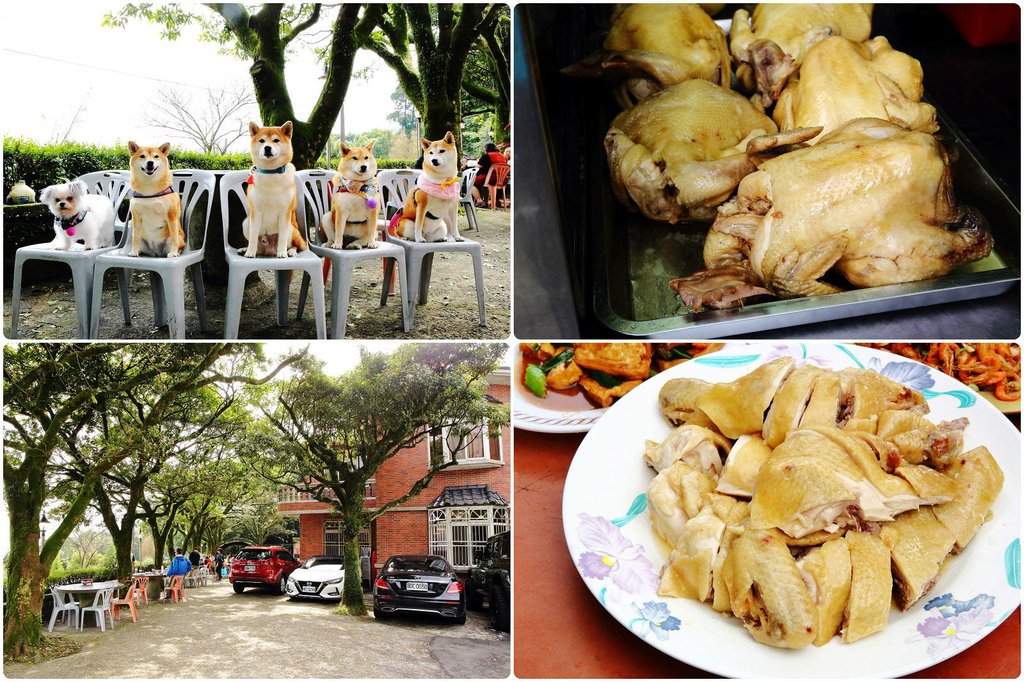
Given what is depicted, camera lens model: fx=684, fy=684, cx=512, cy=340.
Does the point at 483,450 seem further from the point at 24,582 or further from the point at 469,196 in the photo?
the point at 24,582

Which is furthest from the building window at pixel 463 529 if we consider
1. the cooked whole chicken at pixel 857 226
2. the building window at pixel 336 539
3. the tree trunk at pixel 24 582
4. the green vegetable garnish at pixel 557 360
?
the tree trunk at pixel 24 582

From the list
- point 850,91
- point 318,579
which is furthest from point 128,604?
point 850,91

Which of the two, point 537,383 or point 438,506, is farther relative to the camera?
point 438,506

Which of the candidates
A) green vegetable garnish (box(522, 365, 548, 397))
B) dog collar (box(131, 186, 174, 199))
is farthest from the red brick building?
dog collar (box(131, 186, 174, 199))

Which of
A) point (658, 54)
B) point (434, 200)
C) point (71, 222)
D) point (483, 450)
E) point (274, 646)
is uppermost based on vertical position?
point (658, 54)

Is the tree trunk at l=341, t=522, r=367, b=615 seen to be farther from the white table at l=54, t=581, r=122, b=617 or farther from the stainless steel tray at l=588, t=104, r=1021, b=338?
the stainless steel tray at l=588, t=104, r=1021, b=338

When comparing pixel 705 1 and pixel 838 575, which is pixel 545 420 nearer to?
pixel 838 575

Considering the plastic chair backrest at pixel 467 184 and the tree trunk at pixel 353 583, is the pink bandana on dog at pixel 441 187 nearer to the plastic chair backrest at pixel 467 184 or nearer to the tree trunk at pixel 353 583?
the plastic chair backrest at pixel 467 184
